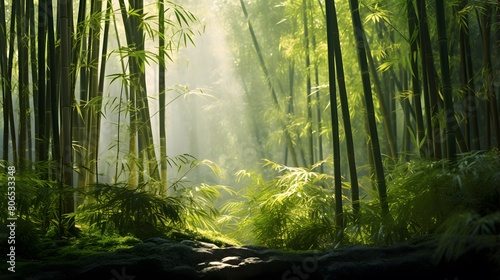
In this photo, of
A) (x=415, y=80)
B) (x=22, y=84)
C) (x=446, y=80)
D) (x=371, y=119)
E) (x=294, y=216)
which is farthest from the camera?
(x=294, y=216)

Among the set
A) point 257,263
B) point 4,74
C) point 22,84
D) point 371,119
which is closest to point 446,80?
point 371,119

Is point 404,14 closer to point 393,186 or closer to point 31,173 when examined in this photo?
point 393,186

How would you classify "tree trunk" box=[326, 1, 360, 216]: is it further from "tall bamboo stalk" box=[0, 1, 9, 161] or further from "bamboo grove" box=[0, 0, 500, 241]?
"tall bamboo stalk" box=[0, 1, 9, 161]

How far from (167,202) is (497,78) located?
226 cm

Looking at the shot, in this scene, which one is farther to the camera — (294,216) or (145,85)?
(145,85)

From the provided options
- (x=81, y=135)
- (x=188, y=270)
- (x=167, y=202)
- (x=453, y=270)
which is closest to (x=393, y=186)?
(x=453, y=270)

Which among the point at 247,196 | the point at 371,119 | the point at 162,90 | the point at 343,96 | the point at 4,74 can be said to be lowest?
the point at 247,196

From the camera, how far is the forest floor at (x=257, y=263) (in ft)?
Answer: 6.32

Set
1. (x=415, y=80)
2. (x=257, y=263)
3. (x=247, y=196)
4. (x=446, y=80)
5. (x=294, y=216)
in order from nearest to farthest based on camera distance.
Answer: (x=257, y=263)
(x=446, y=80)
(x=415, y=80)
(x=294, y=216)
(x=247, y=196)

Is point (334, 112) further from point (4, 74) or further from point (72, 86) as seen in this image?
point (4, 74)

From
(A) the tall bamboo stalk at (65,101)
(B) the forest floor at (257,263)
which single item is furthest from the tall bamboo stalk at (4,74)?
(B) the forest floor at (257,263)

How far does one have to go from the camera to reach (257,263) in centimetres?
206

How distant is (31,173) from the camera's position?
8.30ft

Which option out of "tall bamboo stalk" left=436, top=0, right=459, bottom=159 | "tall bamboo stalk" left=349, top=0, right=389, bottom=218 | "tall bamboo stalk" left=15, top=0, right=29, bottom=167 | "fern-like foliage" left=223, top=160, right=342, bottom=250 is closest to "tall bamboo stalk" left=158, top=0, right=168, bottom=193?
"fern-like foliage" left=223, top=160, right=342, bottom=250
